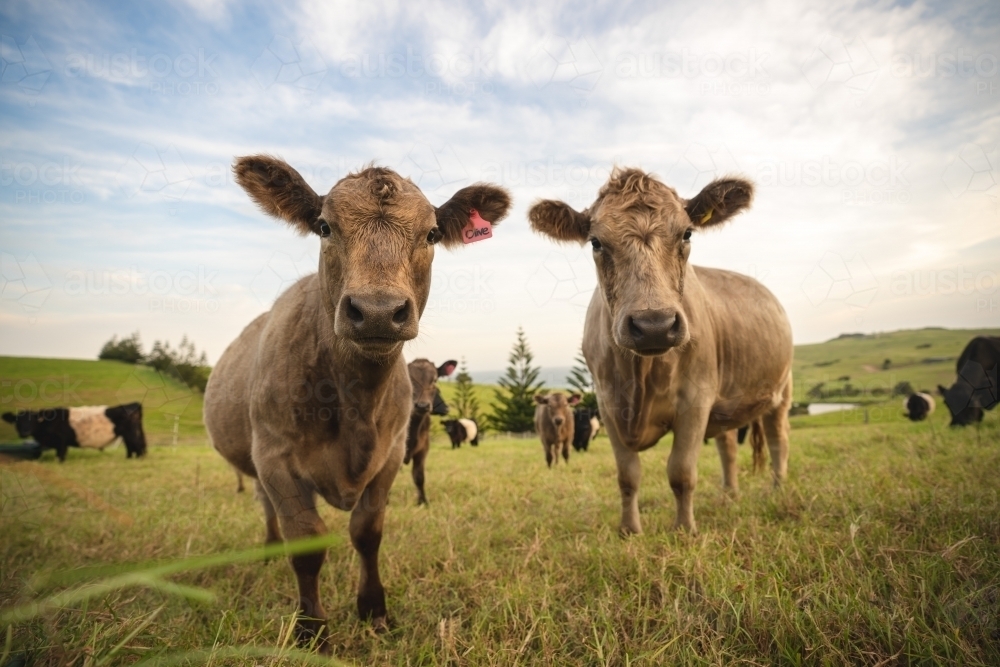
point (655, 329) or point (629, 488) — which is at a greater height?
point (655, 329)

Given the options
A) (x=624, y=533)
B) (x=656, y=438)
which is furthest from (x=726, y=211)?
(x=624, y=533)

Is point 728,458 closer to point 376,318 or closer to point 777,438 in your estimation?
point 777,438

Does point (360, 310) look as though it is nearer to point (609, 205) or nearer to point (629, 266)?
point (629, 266)

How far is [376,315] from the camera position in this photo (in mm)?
2488

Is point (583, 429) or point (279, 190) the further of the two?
point (583, 429)

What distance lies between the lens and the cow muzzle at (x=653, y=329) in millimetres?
3443

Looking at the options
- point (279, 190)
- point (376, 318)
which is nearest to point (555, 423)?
point (279, 190)

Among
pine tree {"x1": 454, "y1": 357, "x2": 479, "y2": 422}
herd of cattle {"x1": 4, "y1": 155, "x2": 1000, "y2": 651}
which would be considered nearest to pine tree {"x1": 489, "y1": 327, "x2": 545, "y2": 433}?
pine tree {"x1": 454, "y1": 357, "x2": 479, "y2": 422}

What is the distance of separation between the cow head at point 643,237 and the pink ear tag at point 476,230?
97 centimetres

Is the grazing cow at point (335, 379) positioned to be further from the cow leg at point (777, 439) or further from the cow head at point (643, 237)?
the cow leg at point (777, 439)

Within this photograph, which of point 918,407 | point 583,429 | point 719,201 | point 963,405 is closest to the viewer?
point 719,201

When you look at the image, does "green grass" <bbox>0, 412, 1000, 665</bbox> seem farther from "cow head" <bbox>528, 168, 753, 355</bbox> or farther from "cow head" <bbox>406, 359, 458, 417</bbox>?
"cow head" <bbox>406, 359, 458, 417</bbox>

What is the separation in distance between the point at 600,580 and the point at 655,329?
159cm

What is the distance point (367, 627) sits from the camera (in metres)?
3.08
